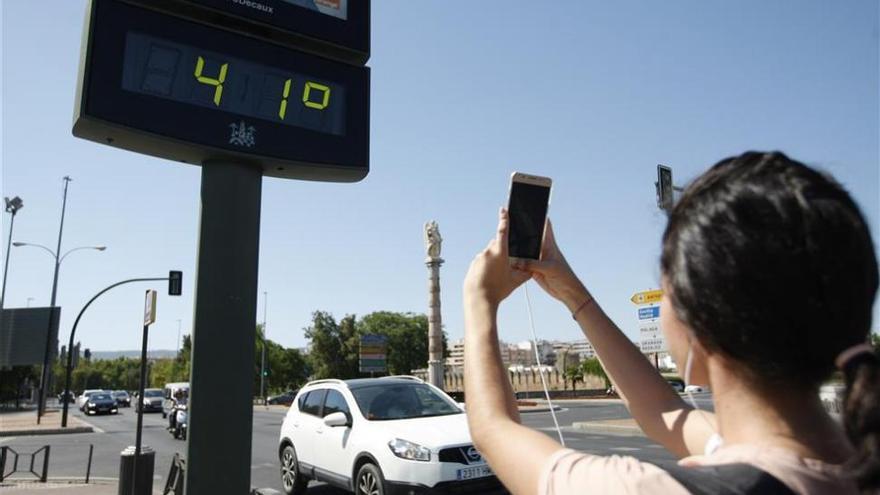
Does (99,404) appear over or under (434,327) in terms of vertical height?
under

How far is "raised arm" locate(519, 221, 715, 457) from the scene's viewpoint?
162 cm

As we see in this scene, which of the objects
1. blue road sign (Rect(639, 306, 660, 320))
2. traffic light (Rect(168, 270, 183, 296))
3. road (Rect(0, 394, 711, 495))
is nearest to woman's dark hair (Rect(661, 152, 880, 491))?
road (Rect(0, 394, 711, 495))

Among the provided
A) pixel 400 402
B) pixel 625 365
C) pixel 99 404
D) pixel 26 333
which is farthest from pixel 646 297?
pixel 99 404

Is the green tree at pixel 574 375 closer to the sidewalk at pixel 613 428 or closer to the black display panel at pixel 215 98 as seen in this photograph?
the sidewalk at pixel 613 428

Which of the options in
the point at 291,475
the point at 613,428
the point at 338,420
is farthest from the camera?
the point at 613,428

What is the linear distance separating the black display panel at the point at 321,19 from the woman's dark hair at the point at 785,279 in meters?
4.43

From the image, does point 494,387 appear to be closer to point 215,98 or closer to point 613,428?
point 215,98

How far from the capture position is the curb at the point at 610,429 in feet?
61.1

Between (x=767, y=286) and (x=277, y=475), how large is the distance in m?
13.0

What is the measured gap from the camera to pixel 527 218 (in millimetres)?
1683

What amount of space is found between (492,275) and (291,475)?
9691mm

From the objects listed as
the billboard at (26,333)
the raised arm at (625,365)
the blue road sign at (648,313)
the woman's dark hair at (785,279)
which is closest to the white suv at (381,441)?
the raised arm at (625,365)

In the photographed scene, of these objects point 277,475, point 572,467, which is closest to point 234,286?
point 572,467

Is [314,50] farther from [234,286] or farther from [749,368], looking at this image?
[749,368]
